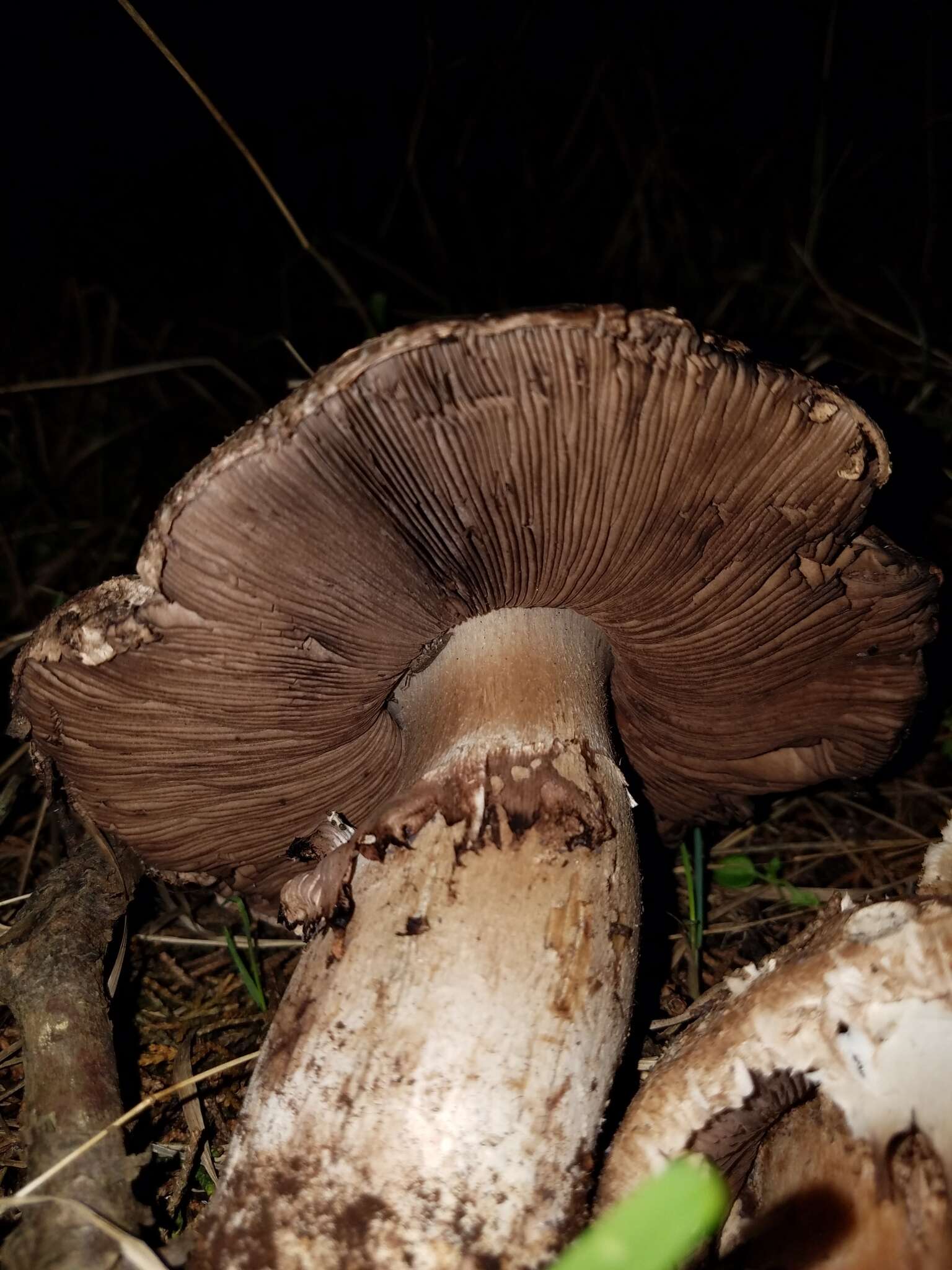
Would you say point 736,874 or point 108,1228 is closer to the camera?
point 108,1228

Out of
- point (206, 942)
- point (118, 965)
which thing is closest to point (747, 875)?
point (206, 942)

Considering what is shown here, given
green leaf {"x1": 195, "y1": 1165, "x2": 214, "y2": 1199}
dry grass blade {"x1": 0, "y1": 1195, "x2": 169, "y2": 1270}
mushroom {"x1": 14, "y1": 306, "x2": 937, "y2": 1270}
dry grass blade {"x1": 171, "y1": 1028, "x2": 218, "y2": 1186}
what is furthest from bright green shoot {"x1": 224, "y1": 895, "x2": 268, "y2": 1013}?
dry grass blade {"x1": 0, "y1": 1195, "x2": 169, "y2": 1270}

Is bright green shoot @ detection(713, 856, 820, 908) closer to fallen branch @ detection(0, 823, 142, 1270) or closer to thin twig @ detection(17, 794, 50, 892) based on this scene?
fallen branch @ detection(0, 823, 142, 1270)

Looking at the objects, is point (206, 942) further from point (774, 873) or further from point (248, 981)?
point (774, 873)

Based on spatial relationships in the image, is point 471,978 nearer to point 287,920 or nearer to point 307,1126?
point 307,1126

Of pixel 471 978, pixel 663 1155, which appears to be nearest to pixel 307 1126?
pixel 471 978

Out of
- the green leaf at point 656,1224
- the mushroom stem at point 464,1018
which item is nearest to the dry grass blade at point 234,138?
the mushroom stem at point 464,1018
